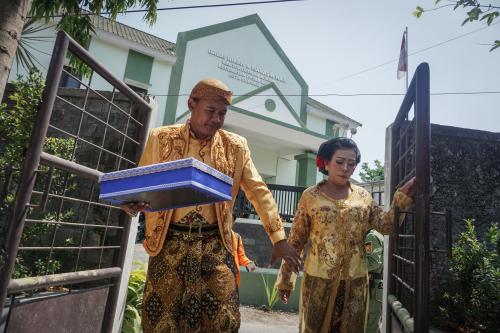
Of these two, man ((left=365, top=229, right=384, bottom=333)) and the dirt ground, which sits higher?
man ((left=365, top=229, right=384, bottom=333))

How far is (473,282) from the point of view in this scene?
257 centimetres

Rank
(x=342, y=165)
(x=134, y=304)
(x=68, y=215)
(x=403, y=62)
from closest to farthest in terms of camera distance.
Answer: (x=342, y=165), (x=68, y=215), (x=134, y=304), (x=403, y=62)

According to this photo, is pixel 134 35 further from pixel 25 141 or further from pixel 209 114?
pixel 209 114

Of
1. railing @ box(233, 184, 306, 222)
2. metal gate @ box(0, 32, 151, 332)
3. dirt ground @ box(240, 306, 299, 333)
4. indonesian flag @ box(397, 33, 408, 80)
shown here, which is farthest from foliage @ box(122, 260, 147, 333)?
indonesian flag @ box(397, 33, 408, 80)

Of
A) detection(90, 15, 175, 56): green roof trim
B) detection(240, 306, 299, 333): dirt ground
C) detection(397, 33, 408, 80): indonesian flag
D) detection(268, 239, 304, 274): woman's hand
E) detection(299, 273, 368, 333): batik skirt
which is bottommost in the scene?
detection(240, 306, 299, 333): dirt ground

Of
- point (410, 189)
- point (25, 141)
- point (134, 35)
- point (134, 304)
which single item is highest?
point (134, 35)

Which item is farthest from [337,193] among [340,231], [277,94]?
[277,94]

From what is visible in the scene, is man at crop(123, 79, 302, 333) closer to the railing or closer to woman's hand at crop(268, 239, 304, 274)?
woman's hand at crop(268, 239, 304, 274)

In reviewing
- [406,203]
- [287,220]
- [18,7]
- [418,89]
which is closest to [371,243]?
[406,203]

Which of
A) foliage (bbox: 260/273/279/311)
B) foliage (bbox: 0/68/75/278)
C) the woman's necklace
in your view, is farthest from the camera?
foliage (bbox: 260/273/279/311)

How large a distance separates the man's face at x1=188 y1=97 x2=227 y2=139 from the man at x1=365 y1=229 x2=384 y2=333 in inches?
106

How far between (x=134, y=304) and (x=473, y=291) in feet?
10.9

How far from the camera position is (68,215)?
334 cm

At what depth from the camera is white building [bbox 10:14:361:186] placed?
12359 mm
